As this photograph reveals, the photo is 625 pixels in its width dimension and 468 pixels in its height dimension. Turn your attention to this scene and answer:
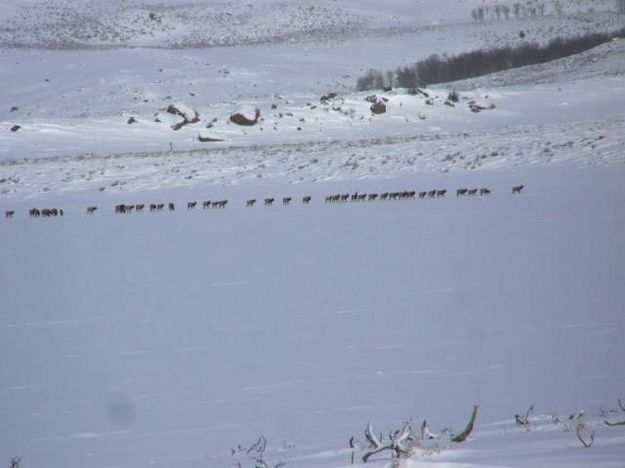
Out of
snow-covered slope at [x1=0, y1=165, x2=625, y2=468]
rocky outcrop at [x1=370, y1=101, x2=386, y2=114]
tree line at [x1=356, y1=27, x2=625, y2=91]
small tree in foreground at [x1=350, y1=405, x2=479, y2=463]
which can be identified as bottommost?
tree line at [x1=356, y1=27, x2=625, y2=91]

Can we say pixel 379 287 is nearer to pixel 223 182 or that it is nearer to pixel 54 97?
pixel 223 182

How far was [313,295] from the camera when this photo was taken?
1168cm

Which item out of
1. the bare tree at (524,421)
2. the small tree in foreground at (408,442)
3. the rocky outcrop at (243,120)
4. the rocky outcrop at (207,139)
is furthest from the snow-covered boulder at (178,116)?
the small tree in foreground at (408,442)

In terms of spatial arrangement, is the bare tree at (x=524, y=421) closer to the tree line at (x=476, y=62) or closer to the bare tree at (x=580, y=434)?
the bare tree at (x=580, y=434)

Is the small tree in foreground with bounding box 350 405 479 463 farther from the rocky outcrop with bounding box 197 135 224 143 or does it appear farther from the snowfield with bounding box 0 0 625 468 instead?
the rocky outcrop with bounding box 197 135 224 143

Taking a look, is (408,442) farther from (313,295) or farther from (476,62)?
(476,62)

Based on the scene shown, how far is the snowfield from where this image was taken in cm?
662

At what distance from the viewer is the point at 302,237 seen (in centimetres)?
1720

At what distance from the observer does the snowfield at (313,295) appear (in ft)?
21.7

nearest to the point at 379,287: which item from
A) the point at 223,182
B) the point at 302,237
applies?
the point at 302,237

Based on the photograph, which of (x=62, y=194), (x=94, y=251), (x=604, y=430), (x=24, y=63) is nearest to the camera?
(x=604, y=430)

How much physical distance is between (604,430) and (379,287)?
6.68 metres

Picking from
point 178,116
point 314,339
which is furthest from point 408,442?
point 178,116

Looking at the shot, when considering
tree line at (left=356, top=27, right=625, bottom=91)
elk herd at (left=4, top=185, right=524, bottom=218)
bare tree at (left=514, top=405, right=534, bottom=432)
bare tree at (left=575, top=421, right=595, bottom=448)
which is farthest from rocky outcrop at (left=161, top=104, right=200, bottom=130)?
bare tree at (left=575, top=421, right=595, bottom=448)
